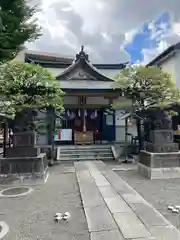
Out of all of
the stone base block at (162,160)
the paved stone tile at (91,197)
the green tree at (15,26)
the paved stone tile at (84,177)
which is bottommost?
the paved stone tile at (91,197)

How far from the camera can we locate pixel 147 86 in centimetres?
1148

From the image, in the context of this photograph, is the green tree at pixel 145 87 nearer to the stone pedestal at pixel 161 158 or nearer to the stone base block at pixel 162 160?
the stone pedestal at pixel 161 158

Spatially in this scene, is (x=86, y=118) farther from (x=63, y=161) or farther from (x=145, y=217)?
(x=145, y=217)

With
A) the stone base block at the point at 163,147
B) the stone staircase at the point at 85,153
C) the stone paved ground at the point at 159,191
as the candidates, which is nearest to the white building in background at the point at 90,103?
the stone staircase at the point at 85,153

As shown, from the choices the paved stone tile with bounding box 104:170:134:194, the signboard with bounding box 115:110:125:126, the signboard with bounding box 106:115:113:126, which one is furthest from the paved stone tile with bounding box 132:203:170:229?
the signboard with bounding box 106:115:113:126

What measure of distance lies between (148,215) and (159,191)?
1965mm

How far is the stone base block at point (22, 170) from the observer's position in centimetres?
732

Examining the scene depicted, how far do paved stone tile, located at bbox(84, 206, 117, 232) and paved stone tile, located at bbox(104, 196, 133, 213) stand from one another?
162 millimetres

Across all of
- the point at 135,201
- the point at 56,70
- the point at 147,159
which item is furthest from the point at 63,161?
the point at 56,70

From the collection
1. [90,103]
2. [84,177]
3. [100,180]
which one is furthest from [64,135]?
[100,180]

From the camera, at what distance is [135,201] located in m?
5.30

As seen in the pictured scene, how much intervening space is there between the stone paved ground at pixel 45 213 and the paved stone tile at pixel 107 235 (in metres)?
0.14

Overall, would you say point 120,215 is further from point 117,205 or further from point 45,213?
point 45,213

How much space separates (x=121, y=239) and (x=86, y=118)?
42.3ft
